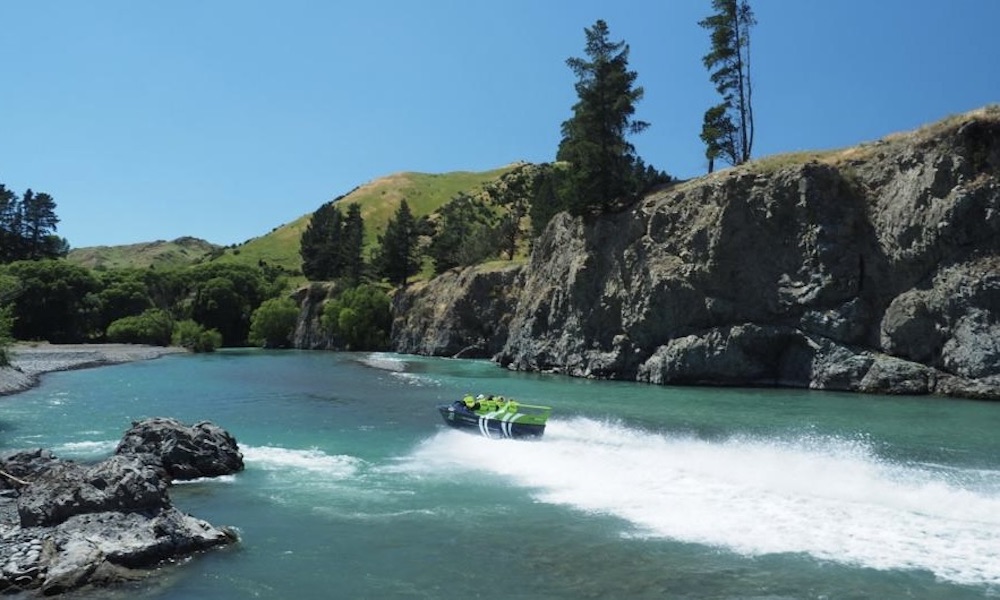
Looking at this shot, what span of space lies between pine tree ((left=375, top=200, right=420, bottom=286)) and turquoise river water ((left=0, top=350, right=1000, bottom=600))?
77284 millimetres

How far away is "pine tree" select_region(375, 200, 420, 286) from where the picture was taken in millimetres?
116562

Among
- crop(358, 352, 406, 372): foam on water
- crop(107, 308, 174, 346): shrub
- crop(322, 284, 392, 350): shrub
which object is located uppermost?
crop(322, 284, 392, 350): shrub

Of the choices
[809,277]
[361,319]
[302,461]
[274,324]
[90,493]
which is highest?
[809,277]

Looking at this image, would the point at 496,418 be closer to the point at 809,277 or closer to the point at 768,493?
the point at 768,493

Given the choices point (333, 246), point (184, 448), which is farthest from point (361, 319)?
point (184, 448)

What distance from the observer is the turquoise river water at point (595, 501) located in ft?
47.5

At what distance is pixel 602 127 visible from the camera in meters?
72.4

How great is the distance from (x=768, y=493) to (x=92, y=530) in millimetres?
17369

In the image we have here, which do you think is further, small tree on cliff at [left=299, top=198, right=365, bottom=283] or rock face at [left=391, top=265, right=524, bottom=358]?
small tree on cliff at [left=299, top=198, right=365, bottom=283]

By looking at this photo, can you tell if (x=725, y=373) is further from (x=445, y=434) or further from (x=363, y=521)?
(x=363, y=521)

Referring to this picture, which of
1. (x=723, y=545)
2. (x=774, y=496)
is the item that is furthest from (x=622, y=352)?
(x=723, y=545)

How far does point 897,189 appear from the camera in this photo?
172ft

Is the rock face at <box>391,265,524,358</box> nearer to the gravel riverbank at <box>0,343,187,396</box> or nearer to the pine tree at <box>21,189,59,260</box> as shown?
the gravel riverbank at <box>0,343,187,396</box>

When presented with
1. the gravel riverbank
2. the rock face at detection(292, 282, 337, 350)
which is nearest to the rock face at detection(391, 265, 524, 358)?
the rock face at detection(292, 282, 337, 350)
